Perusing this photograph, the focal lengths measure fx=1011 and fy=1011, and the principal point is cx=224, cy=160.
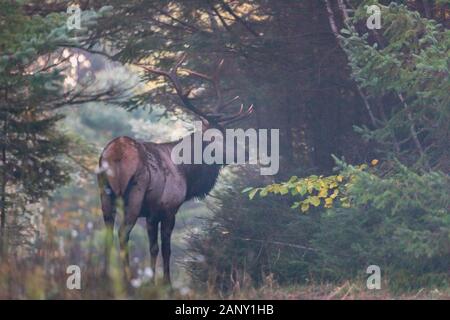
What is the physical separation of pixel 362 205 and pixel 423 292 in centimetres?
193

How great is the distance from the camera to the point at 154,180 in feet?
40.5

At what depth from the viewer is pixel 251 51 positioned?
1438cm

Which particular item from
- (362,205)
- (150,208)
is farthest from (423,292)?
(150,208)

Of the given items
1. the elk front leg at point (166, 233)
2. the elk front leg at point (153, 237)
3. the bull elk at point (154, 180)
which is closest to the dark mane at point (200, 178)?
the bull elk at point (154, 180)

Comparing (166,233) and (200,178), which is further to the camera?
(200,178)

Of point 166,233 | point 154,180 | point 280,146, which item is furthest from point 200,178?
point 280,146

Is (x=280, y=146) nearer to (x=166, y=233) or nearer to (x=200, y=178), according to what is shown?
(x=200, y=178)

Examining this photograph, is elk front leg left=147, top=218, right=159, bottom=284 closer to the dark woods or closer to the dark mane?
the dark woods

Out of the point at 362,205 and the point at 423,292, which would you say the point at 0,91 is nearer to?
the point at 362,205

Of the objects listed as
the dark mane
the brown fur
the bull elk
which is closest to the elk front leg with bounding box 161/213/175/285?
the bull elk

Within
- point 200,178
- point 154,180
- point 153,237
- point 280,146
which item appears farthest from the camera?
point 280,146

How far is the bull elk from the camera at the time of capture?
11688mm

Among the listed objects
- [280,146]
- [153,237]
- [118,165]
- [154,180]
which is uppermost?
[280,146]

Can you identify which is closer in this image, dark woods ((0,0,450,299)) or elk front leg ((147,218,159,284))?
dark woods ((0,0,450,299))
